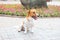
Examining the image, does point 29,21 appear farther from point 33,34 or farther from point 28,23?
point 33,34

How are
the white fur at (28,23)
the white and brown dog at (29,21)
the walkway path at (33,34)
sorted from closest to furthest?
1. the walkway path at (33,34)
2. the white and brown dog at (29,21)
3. the white fur at (28,23)

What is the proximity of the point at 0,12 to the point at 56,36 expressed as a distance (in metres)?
5.57

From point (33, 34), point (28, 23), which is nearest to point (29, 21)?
point (28, 23)

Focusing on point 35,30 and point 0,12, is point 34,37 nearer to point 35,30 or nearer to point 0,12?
point 35,30

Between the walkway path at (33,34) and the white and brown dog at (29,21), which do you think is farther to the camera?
the white and brown dog at (29,21)

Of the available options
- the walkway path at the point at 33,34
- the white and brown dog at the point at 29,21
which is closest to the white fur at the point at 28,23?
the white and brown dog at the point at 29,21

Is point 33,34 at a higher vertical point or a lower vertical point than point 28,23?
lower

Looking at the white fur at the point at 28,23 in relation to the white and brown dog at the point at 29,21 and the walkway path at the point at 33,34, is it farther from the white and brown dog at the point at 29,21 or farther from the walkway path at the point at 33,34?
the walkway path at the point at 33,34

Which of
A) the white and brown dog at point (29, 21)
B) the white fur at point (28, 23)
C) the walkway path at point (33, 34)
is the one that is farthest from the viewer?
the white fur at point (28, 23)

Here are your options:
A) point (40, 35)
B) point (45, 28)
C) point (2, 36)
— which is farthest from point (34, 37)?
point (45, 28)

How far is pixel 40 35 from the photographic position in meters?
7.89

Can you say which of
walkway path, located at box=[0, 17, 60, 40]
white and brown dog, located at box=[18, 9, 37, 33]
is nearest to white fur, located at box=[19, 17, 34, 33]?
white and brown dog, located at box=[18, 9, 37, 33]

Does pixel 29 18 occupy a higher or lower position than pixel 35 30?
higher

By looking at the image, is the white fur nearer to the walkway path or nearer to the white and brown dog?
the white and brown dog
